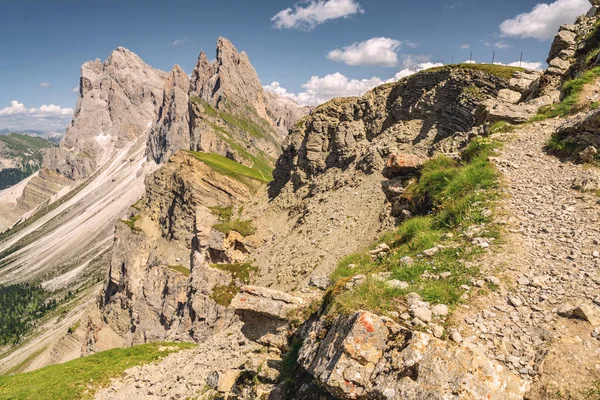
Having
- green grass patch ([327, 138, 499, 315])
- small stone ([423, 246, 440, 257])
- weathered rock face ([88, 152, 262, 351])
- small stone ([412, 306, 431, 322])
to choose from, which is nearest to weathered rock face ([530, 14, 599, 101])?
green grass patch ([327, 138, 499, 315])

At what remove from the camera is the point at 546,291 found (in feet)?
27.2

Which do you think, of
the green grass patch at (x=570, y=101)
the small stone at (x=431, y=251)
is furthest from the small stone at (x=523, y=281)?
the green grass patch at (x=570, y=101)

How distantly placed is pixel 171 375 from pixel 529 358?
79.0 feet

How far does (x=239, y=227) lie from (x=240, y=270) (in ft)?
32.2

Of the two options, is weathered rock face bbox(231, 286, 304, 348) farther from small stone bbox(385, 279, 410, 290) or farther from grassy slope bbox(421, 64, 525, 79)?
grassy slope bbox(421, 64, 525, 79)

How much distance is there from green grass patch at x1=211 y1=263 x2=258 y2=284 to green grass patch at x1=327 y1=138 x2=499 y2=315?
33869 mm

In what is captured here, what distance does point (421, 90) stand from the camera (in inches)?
1617

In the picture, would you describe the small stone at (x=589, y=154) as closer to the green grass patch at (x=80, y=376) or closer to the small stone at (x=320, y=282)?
the small stone at (x=320, y=282)

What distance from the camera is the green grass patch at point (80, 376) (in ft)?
83.4

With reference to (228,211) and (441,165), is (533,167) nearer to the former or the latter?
(441,165)

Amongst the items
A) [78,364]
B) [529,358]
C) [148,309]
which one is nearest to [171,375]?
[78,364]

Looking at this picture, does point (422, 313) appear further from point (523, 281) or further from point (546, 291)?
point (546, 291)

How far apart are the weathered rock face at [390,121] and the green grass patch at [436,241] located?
15.3 m

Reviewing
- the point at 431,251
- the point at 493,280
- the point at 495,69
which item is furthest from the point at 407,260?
the point at 495,69
